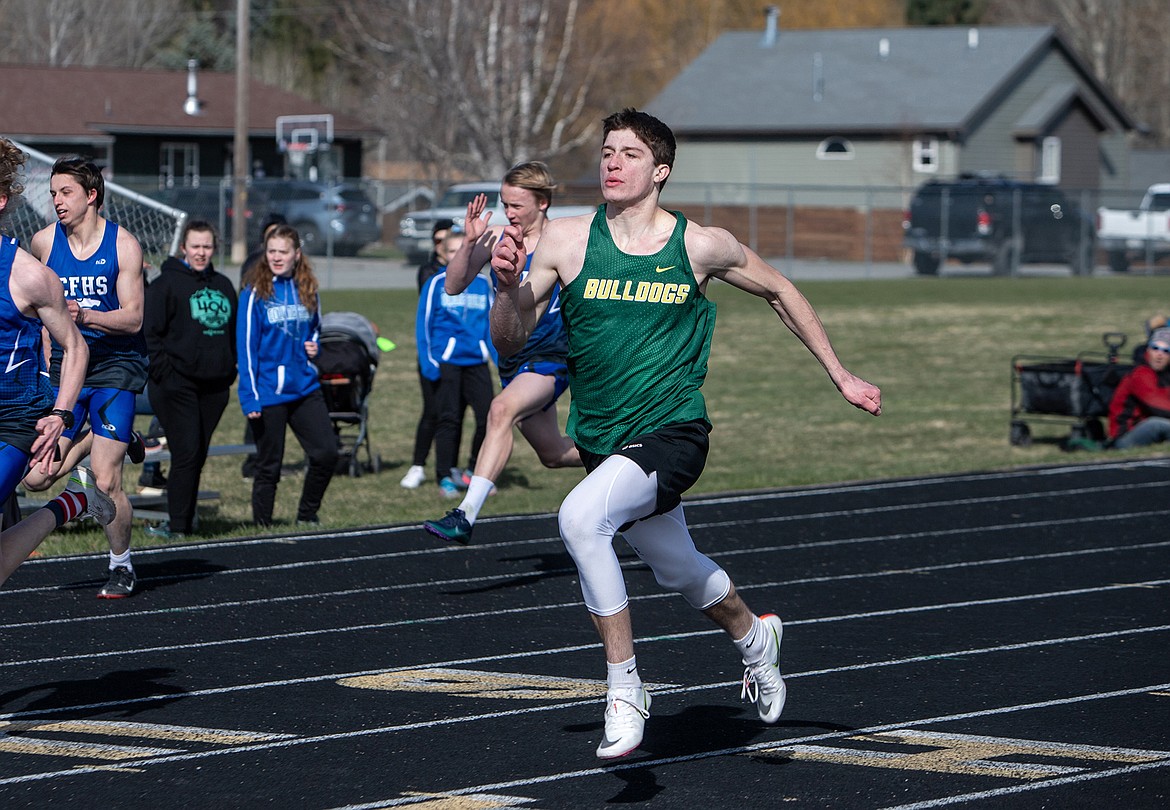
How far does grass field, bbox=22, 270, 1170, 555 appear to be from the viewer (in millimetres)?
13344

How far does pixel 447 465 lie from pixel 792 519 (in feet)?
9.14

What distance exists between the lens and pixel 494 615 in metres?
8.62

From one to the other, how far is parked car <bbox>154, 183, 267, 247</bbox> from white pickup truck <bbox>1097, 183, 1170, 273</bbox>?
21.5m

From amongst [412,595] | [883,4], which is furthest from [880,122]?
[412,595]

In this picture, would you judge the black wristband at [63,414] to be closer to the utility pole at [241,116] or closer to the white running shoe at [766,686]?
the white running shoe at [766,686]

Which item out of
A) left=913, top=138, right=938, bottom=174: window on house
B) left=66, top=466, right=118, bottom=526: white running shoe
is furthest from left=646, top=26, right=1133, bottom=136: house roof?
left=66, top=466, right=118, bottom=526: white running shoe

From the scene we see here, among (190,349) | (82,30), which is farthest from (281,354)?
(82,30)

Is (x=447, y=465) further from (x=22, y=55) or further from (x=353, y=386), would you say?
(x=22, y=55)

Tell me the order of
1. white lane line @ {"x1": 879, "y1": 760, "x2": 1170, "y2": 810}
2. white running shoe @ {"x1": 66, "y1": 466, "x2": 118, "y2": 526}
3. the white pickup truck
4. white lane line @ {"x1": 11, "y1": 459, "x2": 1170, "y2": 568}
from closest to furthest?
white lane line @ {"x1": 879, "y1": 760, "x2": 1170, "y2": 810}
white running shoe @ {"x1": 66, "y1": 466, "x2": 118, "y2": 526}
white lane line @ {"x1": 11, "y1": 459, "x2": 1170, "y2": 568}
the white pickup truck

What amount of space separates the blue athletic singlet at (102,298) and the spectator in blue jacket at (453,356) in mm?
4237

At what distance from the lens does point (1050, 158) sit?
5916cm

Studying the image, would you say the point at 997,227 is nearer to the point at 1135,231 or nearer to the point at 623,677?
the point at 1135,231

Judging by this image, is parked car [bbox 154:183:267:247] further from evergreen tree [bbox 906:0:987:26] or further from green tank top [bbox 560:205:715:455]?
evergreen tree [bbox 906:0:987:26]

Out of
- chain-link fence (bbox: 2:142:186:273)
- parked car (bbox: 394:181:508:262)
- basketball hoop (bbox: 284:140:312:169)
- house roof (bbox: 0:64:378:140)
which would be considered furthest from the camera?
house roof (bbox: 0:64:378:140)
